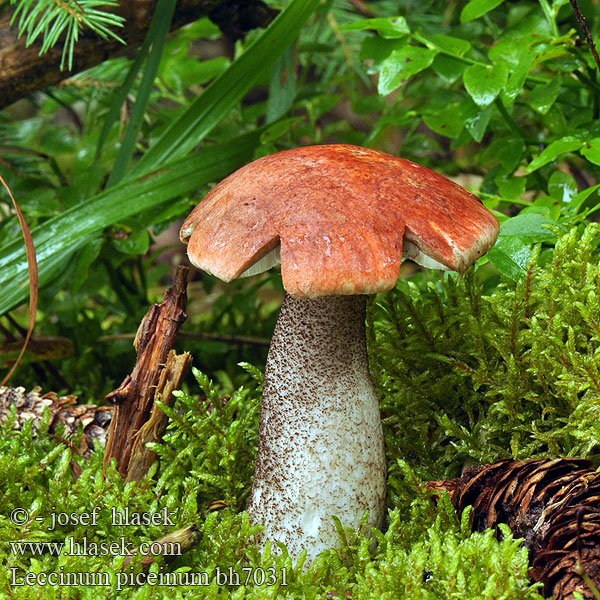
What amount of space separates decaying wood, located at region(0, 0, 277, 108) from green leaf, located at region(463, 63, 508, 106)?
0.86 m

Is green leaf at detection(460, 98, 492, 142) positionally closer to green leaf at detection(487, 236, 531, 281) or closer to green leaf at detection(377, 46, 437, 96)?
green leaf at detection(377, 46, 437, 96)

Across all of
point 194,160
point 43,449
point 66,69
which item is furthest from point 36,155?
point 43,449

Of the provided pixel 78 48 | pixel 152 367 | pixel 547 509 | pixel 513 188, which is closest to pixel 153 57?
pixel 78 48

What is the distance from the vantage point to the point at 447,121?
1.64 m

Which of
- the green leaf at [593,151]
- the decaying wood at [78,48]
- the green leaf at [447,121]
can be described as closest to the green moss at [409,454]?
the green leaf at [593,151]

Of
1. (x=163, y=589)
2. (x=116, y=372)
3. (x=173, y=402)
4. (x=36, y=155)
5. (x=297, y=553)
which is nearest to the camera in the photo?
(x=163, y=589)

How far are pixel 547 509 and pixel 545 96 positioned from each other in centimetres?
98

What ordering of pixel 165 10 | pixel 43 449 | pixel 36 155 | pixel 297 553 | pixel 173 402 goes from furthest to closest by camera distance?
pixel 36 155
pixel 165 10
pixel 43 449
pixel 173 402
pixel 297 553

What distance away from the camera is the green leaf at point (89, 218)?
5.07ft

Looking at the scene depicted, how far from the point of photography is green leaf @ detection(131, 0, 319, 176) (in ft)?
5.31

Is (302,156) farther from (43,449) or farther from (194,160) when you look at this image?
(43,449)

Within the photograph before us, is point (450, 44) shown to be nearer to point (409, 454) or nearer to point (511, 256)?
point (511, 256)

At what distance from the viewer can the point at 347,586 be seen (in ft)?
3.39

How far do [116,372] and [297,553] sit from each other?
1.20 metres
